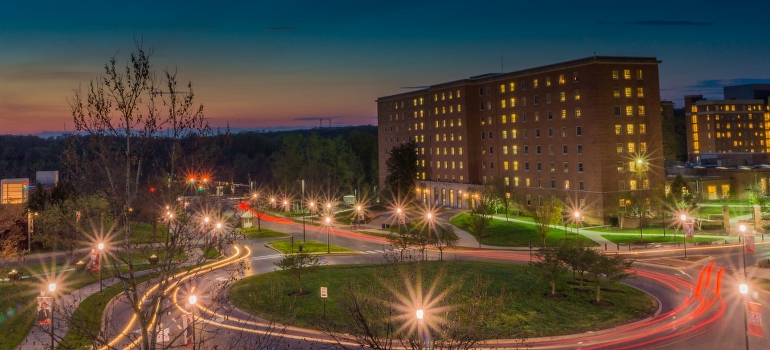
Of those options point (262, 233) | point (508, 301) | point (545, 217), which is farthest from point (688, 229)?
point (262, 233)

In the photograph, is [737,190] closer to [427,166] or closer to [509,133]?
[509,133]

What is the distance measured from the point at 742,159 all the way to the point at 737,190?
24972 millimetres

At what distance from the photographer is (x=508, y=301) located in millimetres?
30406

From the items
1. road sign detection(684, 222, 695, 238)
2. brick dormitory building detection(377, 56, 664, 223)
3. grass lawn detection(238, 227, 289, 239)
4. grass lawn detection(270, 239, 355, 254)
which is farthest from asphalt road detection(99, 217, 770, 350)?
brick dormitory building detection(377, 56, 664, 223)

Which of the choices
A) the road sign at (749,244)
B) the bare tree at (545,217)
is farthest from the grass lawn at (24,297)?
the bare tree at (545,217)

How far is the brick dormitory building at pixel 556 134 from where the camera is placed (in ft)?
230

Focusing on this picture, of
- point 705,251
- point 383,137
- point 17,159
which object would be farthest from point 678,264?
point 17,159

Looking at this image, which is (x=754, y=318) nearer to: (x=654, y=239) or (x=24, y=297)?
(x=654, y=239)

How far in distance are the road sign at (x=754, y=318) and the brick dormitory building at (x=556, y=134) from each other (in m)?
40.3

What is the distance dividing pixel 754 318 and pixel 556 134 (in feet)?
196

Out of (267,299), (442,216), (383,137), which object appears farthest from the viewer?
(383,137)

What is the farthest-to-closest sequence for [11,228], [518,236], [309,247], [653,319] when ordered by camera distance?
1. [518,236]
2. [309,247]
3. [11,228]
4. [653,319]

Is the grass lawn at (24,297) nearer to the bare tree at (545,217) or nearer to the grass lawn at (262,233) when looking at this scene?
the grass lawn at (262,233)

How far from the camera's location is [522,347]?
75.9 feet
